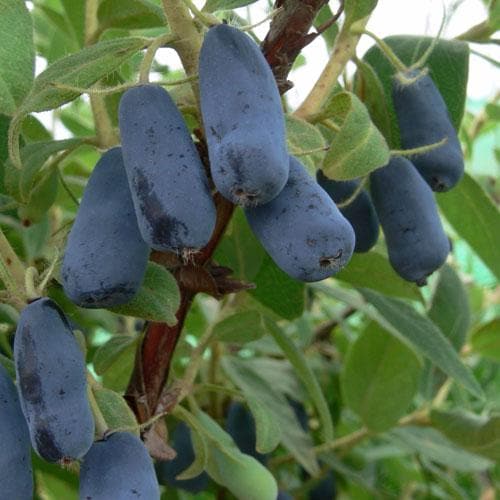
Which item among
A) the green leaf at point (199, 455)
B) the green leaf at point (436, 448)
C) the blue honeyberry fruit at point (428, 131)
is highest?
the blue honeyberry fruit at point (428, 131)

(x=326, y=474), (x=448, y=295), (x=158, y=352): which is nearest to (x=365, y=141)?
(x=158, y=352)

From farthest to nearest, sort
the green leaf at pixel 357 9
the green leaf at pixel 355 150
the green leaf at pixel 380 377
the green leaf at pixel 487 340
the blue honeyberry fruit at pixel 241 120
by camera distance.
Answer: the green leaf at pixel 487 340 < the green leaf at pixel 380 377 < the green leaf at pixel 357 9 < the green leaf at pixel 355 150 < the blue honeyberry fruit at pixel 241 120

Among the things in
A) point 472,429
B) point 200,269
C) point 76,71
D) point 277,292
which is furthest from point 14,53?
point 472,429

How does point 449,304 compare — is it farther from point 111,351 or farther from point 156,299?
point 156,299

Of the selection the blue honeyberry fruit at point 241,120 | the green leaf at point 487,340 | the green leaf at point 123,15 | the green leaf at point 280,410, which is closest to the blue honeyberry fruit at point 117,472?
the blue honeyberry fruit at point 241,120

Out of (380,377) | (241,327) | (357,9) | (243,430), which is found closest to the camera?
(357,9)

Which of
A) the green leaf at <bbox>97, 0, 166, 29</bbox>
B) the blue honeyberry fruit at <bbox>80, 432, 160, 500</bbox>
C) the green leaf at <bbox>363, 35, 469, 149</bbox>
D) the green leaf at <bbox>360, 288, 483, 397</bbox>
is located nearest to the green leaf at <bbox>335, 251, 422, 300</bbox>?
the green leaf at <bbox>360, 288, 483, 397</bbox>

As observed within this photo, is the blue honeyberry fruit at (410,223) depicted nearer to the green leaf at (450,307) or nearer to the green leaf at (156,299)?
the green leaf at (156,299)
